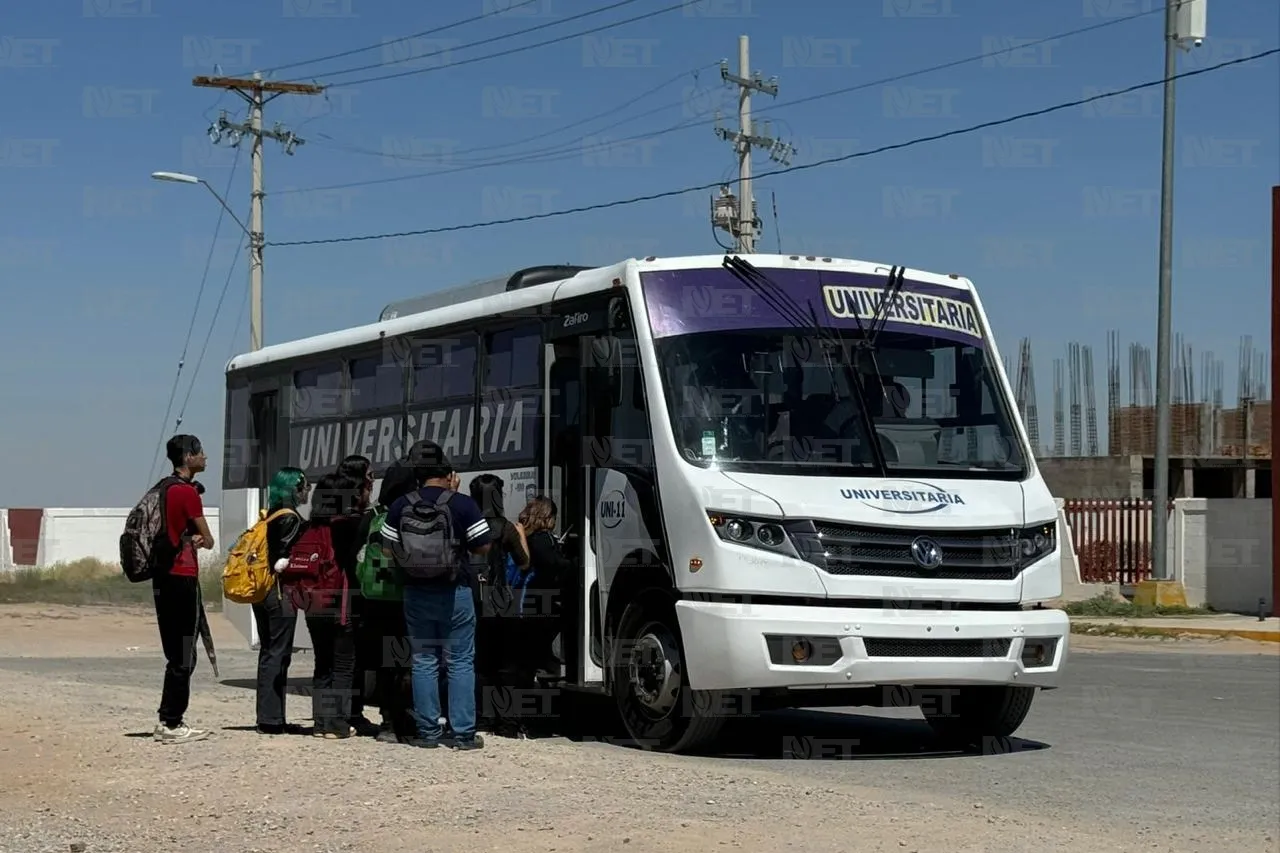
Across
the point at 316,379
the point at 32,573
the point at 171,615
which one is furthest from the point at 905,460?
the point at 32,573

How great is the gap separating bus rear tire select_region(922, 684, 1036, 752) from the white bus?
0.02 meters

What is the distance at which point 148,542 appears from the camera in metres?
11.0

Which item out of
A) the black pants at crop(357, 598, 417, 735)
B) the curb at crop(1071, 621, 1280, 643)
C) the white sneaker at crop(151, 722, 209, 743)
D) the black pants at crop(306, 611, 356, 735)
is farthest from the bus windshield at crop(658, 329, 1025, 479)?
the curb at crop(1071, 621, 1280, 643)

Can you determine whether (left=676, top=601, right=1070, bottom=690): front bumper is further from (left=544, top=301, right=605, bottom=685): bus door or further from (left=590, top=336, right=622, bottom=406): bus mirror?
(left=590, top=336, right=622, bottom=406): bus mirror

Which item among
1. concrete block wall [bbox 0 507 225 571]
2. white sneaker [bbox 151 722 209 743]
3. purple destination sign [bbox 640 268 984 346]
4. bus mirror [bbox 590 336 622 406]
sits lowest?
concrete block wall [bbox 0 507 225 571]

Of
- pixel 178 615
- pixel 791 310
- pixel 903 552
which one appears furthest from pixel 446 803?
pixel 791 310

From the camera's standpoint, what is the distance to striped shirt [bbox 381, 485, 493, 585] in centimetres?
1141

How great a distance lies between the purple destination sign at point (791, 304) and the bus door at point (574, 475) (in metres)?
0.63

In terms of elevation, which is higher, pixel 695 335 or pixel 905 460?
pixel 695 335

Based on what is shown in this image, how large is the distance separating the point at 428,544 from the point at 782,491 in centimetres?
212

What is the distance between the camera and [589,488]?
1278cm

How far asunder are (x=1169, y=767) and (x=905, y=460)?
8.26 ft

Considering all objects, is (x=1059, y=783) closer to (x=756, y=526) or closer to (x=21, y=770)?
(x=756, y=526)

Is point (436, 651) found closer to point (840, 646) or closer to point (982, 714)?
point (840, 646)
